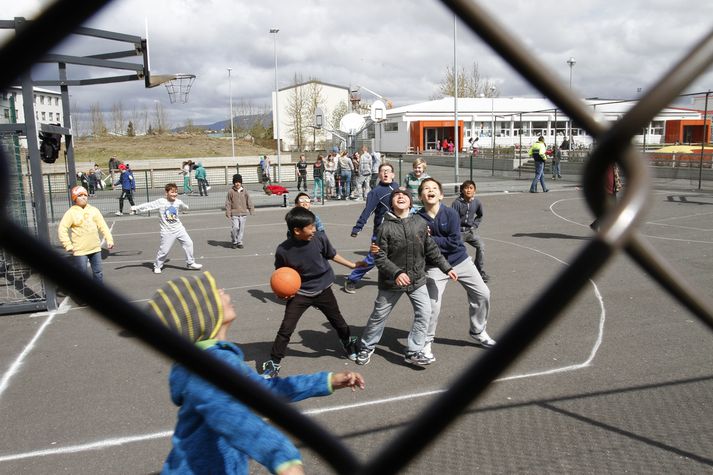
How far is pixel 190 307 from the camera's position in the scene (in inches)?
97.6

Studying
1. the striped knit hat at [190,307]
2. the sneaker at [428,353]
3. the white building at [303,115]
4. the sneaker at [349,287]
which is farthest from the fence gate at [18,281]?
the white building at [303,115]

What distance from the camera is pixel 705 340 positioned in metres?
6.56

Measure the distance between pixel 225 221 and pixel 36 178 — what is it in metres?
10.3

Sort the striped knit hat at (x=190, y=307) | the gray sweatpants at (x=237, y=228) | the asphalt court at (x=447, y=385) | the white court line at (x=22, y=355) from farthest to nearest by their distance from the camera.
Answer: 1. the gray sweatpants at (x=237, y=228)
2. the white court line at (x=22, y=355)
3. the asphalt court at (x=447, y=385)
4. the striped knit hat at (x=190, y=307)

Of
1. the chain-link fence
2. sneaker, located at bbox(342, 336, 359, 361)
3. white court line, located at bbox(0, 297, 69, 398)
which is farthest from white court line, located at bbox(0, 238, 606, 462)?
the chain-link fence

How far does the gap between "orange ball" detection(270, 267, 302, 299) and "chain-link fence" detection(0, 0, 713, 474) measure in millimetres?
5338

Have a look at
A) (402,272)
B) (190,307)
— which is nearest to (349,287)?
(402,272)

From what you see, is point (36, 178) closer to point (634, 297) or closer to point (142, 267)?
point (142, 267)

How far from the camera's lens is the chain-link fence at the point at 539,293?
743 millimetres

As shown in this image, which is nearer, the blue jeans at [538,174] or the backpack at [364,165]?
the backpack at [364,165]

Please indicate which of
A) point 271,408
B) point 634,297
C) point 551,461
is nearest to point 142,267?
point 634,297

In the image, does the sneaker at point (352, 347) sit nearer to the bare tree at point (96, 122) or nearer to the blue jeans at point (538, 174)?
the blue jeans at point (538, 174)

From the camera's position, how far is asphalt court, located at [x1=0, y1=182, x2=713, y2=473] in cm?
434

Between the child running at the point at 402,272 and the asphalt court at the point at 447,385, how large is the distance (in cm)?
27
